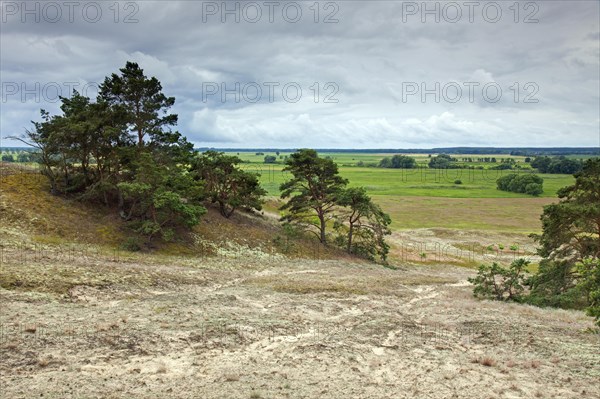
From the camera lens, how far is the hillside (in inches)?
518

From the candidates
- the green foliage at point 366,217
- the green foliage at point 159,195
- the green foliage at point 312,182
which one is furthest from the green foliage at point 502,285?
the green foliage at point 159,195

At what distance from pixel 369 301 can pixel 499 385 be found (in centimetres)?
1304

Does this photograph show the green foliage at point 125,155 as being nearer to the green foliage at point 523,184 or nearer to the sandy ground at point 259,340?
the sandy ground at point 259,340

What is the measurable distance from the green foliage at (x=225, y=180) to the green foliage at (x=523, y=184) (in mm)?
126082

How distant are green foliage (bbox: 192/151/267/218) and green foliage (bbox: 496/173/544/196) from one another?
126082 mm

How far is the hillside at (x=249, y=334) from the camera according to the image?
13164mm

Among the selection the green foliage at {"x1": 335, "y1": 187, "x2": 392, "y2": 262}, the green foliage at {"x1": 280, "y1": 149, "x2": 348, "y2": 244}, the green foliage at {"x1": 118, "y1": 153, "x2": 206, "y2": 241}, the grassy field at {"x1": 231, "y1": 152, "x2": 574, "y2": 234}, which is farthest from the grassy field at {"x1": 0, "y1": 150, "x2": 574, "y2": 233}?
the green foliage at {"x1": 118, "y1": 153, "x2": 206, "y2": 241}

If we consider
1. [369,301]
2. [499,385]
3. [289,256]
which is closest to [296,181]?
[289,256]

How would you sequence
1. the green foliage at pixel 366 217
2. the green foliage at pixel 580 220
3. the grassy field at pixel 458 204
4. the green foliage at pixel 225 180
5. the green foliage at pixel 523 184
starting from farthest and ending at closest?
the green foliage at pixel 523 184 → the grassy field at pixel 458 204 → the green foliage at pixel 225 180 → the green foliage at pixel 366 217 → the green foliage at pixel 580 220

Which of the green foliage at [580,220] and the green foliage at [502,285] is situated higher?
the green foliage at [580,220]

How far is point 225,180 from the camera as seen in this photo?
165 feet

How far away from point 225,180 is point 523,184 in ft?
437

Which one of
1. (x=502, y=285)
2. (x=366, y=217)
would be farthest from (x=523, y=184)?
(x=502, y=285)

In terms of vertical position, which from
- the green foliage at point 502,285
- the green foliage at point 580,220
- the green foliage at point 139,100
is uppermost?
the green foliage at point 139,100
